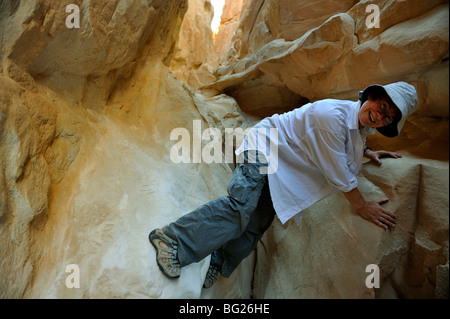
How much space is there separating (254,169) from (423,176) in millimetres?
951

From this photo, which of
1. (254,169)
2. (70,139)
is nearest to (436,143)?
(254,169)

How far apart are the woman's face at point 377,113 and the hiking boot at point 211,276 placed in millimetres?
1419

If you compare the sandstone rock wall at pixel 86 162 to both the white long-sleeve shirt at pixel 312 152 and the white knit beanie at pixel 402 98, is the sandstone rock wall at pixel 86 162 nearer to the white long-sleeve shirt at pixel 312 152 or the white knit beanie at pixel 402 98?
the white long-sleeve shirt at pixel 312 152

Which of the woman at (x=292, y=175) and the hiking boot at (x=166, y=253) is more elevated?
the woman at (x=292, y=175)

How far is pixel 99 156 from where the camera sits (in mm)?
2201

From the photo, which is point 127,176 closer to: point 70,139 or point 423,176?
point 70,139

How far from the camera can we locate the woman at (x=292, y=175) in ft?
5.25

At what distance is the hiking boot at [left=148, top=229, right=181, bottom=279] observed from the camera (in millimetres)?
1711

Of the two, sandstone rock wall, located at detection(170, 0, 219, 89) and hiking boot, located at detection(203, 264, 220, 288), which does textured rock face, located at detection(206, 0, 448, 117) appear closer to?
hiking boot, located at detection(203, 264, 220, 288)

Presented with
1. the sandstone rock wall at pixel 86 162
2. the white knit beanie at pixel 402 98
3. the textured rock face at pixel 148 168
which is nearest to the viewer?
the white knit beanie at pixel 402 98

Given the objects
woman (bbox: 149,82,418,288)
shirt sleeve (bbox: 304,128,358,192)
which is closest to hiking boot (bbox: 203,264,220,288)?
woman (bbox: 149,82,418,288)

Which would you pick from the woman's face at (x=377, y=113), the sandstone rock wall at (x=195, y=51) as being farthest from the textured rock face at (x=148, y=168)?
the sandstone rock wall at (x=195, y=51)

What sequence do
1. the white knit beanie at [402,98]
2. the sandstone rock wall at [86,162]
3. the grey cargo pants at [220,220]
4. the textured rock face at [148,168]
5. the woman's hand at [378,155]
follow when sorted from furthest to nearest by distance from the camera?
the woman's hand at [378,155] < the grey cargo pants at [220,220] < the sandstone rock wall at [86,162] < the textured rock face at [148,168] < the white knit beanie at [402,98]

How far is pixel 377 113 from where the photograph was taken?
1484 millimetres
